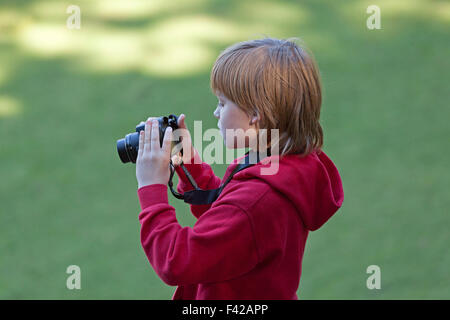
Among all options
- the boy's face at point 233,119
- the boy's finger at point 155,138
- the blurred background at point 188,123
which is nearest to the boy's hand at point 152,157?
the boy's finger at point 155,138

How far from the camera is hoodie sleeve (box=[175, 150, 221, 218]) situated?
4.87 ft

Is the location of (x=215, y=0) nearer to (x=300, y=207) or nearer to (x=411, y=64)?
(x=411, y=64)

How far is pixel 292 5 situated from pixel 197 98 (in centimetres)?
81

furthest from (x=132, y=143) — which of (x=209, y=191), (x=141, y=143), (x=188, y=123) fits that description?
(x=188, y=123)

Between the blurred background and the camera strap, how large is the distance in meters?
0.99

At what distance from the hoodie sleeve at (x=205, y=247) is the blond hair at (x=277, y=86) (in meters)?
0.19

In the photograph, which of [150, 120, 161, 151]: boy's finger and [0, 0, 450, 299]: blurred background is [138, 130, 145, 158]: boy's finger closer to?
[150, 120, 161, 151]: boy's finger

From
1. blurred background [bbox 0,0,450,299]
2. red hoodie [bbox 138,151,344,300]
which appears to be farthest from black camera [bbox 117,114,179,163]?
blurred background [bbox 0,0,450,299]

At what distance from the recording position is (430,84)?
9.84 feet

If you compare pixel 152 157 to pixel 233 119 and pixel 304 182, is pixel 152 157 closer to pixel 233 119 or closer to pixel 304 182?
pixel 233 119

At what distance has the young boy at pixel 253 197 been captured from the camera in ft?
3.85

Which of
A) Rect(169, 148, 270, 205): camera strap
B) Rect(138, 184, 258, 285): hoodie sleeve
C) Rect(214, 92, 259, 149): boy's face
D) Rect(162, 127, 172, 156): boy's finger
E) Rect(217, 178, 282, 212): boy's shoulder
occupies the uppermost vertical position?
Rect(214, 92, 259, 149): boy's face

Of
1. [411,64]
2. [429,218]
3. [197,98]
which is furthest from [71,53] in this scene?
[429,218]

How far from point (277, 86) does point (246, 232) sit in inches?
11.9
